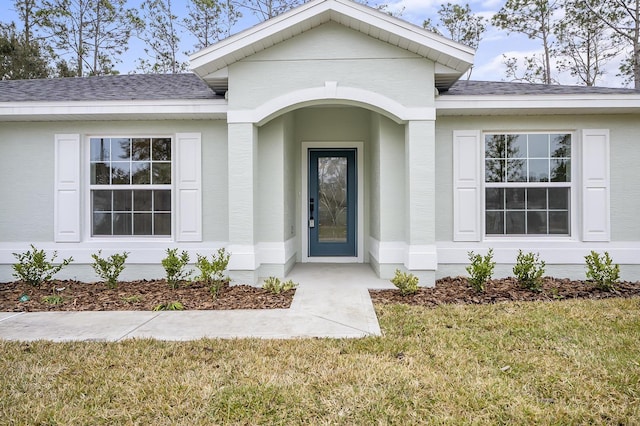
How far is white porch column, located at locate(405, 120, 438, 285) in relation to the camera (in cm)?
627

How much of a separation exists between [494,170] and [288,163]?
3.86m

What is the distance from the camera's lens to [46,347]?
12.8 feet

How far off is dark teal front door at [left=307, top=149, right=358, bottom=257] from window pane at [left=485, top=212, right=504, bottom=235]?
2.78m

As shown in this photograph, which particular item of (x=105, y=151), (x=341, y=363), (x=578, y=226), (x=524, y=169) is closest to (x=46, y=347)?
(x=341, y=363)

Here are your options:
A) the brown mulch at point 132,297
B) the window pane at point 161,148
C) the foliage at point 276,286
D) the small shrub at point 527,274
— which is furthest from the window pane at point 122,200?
the small shrub at point 527,274

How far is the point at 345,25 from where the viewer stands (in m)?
6.29

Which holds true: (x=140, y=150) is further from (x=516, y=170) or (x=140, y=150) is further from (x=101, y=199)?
(x=516, y=170)

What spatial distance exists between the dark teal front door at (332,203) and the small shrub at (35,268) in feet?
15.5

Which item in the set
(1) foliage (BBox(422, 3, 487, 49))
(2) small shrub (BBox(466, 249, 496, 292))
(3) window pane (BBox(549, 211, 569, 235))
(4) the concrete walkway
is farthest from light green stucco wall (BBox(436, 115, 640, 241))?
(1) foliage (BBox(422, 3, 487, 49))

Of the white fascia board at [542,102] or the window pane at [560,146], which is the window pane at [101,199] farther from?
the window pane at [560,146]

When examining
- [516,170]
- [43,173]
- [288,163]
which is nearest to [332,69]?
[288,163]

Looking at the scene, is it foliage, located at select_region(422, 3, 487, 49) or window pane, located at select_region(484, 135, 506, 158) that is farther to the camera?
foliage, located at select_region(422, 3, 487, 49)

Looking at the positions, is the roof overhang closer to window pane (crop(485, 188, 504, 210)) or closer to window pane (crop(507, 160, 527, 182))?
window pane (crop(507, 160, 527, 182))

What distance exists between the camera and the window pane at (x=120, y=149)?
24.2 feet
